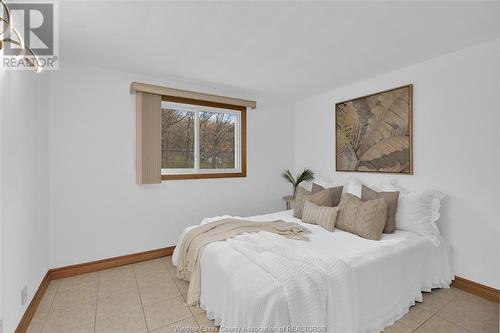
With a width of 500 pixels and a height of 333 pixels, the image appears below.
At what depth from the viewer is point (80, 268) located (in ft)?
9.20

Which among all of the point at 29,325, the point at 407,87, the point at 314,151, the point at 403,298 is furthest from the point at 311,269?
the point at 314,151

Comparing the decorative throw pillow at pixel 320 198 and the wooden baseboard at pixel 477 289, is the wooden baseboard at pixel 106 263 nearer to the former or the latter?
the decorative throw pillow at pixel 320 198

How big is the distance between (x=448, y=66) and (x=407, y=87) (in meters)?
0.40

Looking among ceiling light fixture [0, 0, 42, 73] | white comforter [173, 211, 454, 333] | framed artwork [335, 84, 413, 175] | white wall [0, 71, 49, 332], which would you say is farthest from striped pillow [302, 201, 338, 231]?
ceiling light fixture [0, 0, 42, 73]

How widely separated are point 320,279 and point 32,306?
2.42 meters

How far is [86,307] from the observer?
2.17m

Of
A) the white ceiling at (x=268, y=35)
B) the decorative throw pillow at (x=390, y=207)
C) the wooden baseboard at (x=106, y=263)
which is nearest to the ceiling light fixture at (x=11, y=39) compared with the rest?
the white ceiling at (x=268, y=35)

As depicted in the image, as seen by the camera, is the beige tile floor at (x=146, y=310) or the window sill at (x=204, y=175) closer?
the beige tile floor at (x=146, y=310)

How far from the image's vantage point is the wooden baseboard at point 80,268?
195 centimetres

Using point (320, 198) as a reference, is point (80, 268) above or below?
below

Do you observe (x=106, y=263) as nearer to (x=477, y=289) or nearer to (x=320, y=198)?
(x=320, y=198)

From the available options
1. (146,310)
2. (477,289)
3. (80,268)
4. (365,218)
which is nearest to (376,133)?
(365,218)

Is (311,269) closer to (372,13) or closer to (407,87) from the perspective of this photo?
(372,13)

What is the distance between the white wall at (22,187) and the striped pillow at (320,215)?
8.82 feet
